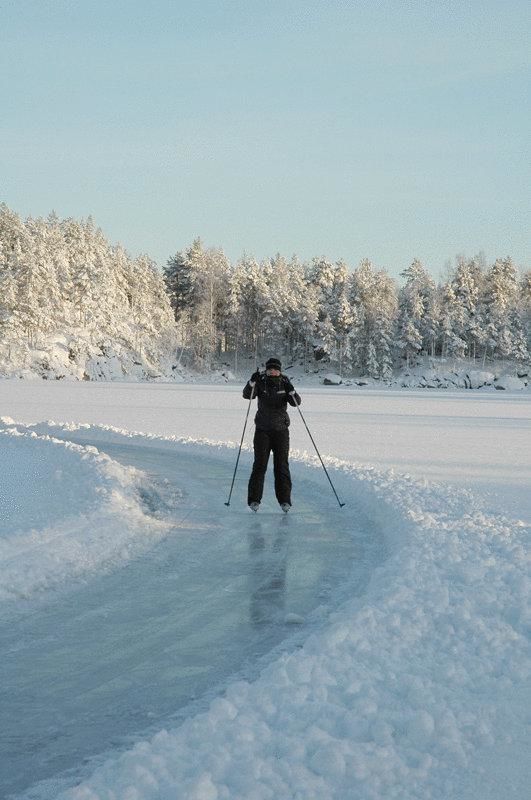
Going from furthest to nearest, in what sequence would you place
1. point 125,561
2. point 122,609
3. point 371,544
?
point 371,544 < point 125,561 < point 122,609

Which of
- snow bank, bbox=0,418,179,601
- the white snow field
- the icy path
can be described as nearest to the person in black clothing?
the white snow field

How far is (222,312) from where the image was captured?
10175 centimetres

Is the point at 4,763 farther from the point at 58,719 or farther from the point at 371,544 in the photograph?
the point at 371,544

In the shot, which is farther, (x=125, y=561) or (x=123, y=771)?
(x=125, y=561)

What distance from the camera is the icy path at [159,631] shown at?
431 centimetres

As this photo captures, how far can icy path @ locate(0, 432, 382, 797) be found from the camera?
4.31m

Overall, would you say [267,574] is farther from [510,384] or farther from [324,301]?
[324,301]

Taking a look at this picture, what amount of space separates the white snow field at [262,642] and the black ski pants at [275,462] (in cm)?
34

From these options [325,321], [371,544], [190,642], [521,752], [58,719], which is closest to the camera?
[521,752]

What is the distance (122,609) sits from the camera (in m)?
6.44

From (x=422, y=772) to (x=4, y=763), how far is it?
2158 mm

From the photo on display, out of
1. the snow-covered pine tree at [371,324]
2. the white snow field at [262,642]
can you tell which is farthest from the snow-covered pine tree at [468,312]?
the white snow field at [262,642]

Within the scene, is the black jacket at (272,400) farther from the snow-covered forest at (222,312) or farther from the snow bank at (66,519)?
the snow-covered forest at (222,312)

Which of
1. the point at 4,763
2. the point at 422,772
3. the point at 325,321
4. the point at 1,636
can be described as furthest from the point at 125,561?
the point at 325,321
